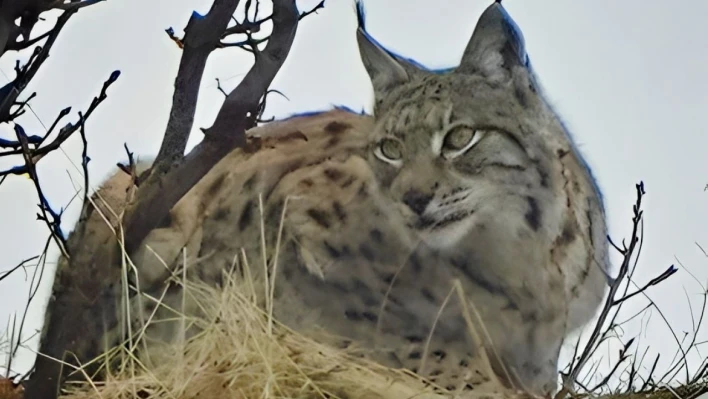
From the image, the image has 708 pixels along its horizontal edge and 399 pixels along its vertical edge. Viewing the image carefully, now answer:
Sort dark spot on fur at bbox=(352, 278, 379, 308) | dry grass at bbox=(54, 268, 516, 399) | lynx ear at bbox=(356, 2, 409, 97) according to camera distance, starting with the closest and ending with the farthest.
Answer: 1. dry grass at bbox=(54, 268, 516, 399)
2. dark spot on fur at bbox=(352, 278, 379, 308)
3. lynx ear at bbox=(356, 2, 409, 97)

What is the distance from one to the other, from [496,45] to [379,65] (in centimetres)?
16

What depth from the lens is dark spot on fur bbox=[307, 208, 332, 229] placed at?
3.53 feet

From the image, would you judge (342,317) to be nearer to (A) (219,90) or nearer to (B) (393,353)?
(B) (393,353)

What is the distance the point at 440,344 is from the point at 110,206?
Result: 0.44 metres

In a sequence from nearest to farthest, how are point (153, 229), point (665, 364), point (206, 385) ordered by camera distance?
point (206, 385)
point (153, 229)
point (665, 364)

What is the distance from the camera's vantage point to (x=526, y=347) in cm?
101

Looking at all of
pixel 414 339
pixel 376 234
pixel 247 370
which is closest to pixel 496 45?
pixel 376 234

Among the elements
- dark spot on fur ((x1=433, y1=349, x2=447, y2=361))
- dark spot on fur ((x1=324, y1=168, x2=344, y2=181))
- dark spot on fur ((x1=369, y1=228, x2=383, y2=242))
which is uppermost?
dark spot on fur ((x1=324, y1=168, x2=344, y2=181))

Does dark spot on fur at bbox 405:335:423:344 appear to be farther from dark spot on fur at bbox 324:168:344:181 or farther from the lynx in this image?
dark spot on fur at bbox 324:168:344:181

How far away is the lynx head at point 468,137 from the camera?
39.9 inches

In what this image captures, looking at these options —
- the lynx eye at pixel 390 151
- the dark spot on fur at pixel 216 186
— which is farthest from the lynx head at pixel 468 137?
the dark spot on fur at pixel 216 186

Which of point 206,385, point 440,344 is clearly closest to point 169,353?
point 206,385

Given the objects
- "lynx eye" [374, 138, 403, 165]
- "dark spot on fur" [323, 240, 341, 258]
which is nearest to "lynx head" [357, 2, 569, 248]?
"lynx eye" [374, 138, 403, 165]

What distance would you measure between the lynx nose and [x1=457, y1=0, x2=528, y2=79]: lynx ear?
0.65 ft
